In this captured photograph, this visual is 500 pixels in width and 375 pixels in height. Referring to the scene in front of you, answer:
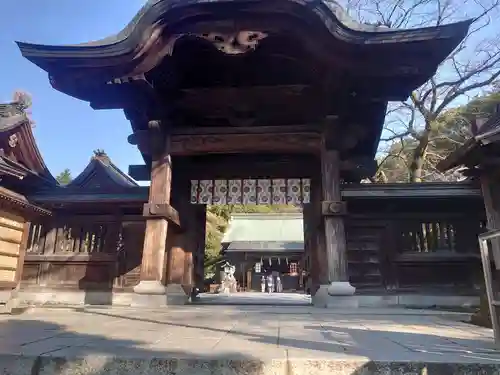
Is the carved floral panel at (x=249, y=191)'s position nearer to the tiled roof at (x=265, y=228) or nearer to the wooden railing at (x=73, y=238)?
the wooden railing at (x=73, y=238)

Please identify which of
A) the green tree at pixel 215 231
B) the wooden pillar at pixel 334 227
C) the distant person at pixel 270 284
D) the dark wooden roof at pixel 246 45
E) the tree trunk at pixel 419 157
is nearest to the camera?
the dark wooden roof at pixel 246 45

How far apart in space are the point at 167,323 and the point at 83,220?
6.04 metres

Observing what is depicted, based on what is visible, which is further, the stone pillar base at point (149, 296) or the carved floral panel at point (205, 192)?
the carved floral panel at point (205, 192)

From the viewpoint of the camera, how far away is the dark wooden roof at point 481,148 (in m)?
5.91

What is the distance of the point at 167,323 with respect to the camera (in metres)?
4.07

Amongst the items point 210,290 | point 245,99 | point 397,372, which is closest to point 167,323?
point 397,372

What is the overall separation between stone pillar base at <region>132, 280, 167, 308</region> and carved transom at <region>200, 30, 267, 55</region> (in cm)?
414

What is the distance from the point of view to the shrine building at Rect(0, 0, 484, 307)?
6.06 metres

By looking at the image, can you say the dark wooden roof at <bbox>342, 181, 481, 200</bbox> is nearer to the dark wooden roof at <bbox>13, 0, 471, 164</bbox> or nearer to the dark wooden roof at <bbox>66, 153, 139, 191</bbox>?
the dark wooden roof at <bbox>13, 0, 471, 164</bbox>

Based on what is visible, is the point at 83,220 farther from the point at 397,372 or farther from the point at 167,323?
the point at 397,372

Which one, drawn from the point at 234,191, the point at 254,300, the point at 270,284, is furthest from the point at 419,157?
the point at 270,284

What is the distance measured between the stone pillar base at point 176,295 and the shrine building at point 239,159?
0.03 meters

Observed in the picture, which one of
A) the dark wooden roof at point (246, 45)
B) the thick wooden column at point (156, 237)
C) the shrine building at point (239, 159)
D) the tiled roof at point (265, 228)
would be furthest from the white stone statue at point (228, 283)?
the dark wooden roof at point (246, 45)

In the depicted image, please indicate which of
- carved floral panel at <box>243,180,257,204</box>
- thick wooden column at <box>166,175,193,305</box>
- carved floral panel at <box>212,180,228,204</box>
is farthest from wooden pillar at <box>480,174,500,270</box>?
thick wooden column at <box>166,175,193,305</box>
